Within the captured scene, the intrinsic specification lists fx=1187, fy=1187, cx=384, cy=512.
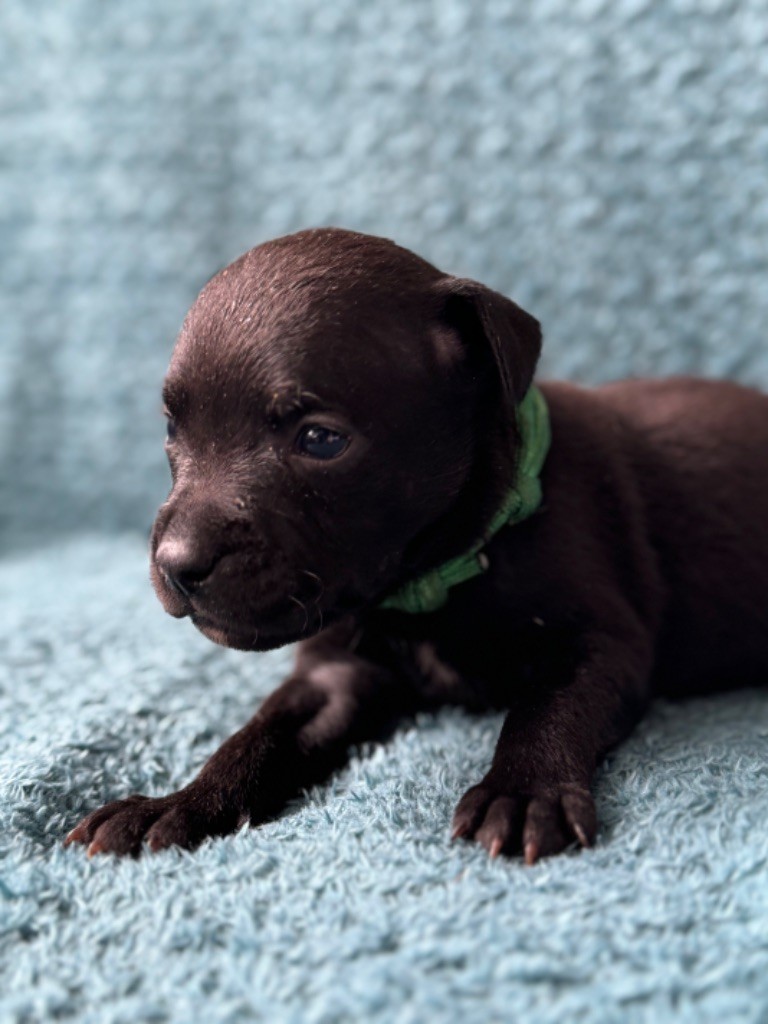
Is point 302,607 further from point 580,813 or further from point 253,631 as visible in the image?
point 580,813

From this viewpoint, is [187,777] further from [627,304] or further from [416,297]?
[627,304]

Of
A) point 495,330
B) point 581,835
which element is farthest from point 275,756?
point 495,330

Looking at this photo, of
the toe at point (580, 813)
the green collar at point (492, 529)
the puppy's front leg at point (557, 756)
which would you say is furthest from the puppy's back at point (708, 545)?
the toe at point (580, 813)

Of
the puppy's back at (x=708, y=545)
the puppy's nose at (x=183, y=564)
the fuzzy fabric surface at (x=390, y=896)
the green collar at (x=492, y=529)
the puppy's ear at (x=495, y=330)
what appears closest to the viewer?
the fuzzy fabric surface at (x=390, y=896)

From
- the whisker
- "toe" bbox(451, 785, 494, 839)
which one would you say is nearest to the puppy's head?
the whisker

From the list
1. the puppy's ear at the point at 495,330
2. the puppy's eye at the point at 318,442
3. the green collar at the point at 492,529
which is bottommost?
the green collar at the point at 492,529

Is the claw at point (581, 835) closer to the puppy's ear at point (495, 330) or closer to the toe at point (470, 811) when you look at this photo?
the toe at point (470, 811)

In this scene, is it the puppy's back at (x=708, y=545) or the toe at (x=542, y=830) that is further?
the puppy's back at (x=708, y=545)
